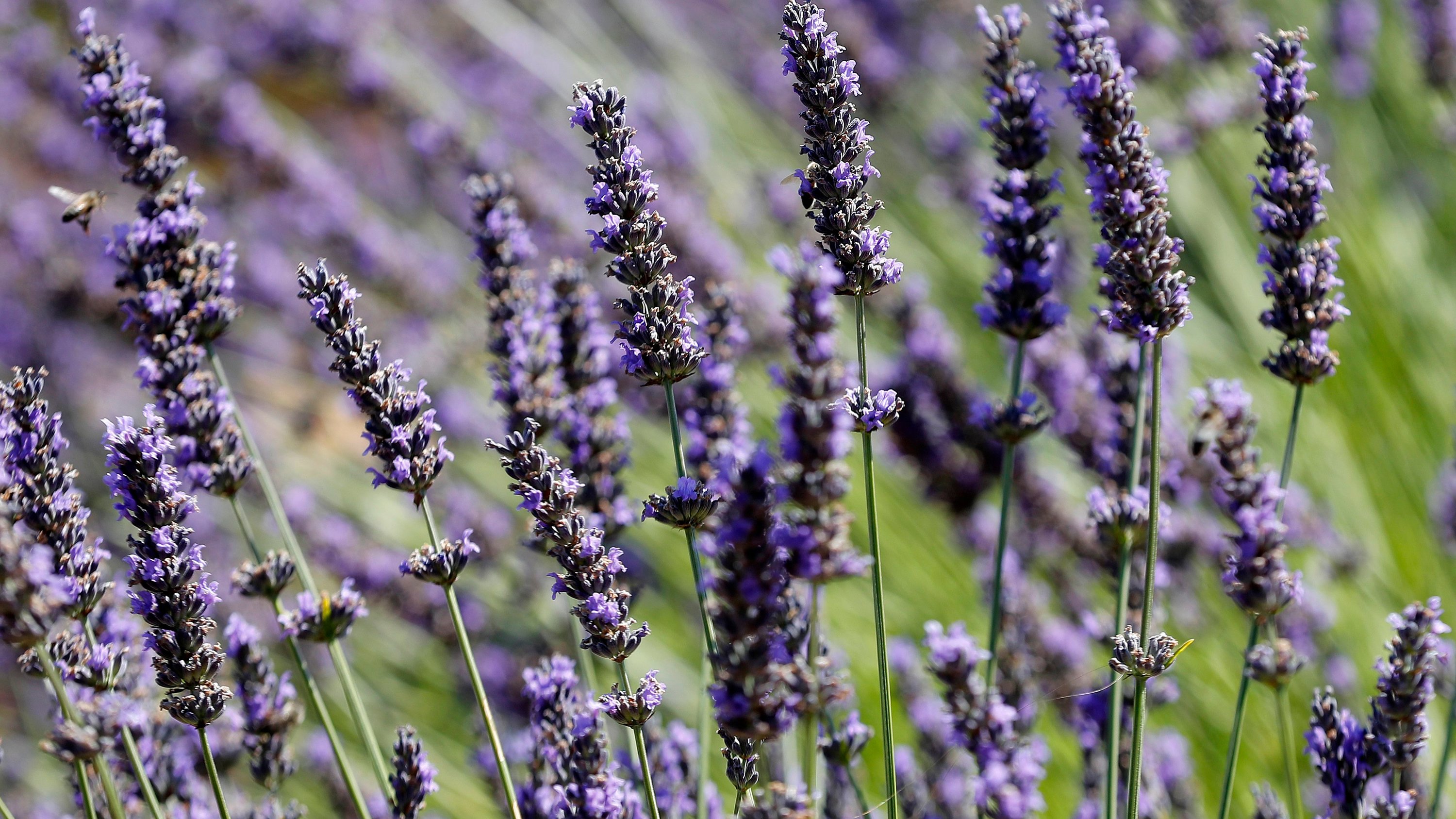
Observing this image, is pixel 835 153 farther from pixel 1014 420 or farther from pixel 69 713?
pixel 69 713

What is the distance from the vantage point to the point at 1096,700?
2.03 meters

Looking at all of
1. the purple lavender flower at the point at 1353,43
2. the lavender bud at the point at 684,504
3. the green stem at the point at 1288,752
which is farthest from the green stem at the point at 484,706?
the purple lavender flower at the point at 1353,43

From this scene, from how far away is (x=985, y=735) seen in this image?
173 cm

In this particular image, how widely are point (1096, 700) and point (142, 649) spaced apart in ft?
5.47

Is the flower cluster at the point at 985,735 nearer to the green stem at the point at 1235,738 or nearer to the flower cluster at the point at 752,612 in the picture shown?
the green stem at the point at 1235,738

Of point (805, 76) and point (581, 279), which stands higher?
point (581, 279)

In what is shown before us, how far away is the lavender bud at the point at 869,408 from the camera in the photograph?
1.41 m

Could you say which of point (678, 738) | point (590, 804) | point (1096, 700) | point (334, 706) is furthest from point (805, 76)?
point (334, 706)

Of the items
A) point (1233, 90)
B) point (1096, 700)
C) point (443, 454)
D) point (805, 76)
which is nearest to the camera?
point (805, 76)

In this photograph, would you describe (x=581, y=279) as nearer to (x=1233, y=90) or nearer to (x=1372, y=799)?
(x=1372, y=799)

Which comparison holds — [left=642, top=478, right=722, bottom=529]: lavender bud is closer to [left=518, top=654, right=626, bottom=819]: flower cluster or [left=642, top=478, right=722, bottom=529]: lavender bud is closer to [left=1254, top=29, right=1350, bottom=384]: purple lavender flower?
[left=518, top=654, right=626, bottom=819]: flower cluster

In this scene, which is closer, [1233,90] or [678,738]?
[678,738]

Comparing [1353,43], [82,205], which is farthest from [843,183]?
[1353,43]

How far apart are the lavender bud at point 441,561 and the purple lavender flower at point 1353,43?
12.4 ft
